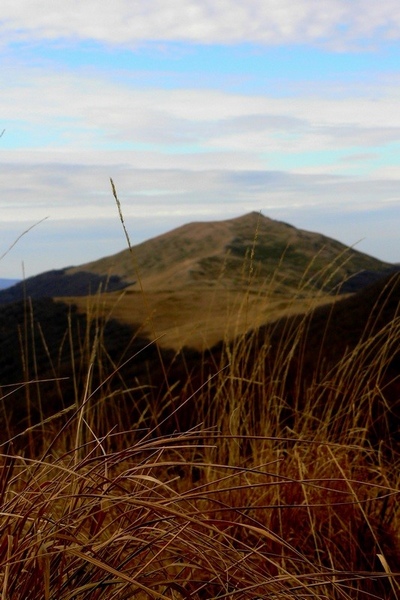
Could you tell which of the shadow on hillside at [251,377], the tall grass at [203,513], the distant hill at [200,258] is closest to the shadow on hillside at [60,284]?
the distant hill at [200,258]

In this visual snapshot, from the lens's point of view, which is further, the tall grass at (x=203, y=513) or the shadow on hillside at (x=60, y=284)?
the shadow on hillside at (x=60, y=284)

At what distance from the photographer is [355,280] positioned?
56688mm

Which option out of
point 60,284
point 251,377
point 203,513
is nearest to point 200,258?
point 60,284

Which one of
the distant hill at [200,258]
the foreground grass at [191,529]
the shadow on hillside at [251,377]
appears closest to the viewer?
the foreground grass at [191,529]

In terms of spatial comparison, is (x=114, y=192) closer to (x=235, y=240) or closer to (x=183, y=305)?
(x=183, y=305)

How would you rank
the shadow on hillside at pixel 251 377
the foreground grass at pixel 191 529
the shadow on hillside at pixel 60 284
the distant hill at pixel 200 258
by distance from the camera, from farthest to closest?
1. the shadow on hillside at pixel 60 284
2. the distant hill at pixel 200 258
3. the shadow on hillside at pixel 251 377
4. the foreground grass at pixel 191 529

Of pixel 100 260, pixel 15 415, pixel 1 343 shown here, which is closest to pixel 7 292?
pixel 100 260

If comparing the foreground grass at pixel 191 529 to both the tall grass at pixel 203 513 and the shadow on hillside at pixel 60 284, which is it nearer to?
the tall grass at pixel 203 513

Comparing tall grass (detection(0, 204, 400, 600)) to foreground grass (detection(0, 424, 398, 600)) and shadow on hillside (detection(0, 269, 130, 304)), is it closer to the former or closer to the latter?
foreground grass (detection(0, 424, 398, 600))

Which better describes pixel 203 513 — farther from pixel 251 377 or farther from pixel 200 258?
pixel 200 258

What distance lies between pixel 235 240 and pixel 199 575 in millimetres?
69513

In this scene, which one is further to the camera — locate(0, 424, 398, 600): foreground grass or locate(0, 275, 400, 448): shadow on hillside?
locate(0, 275, 400, 448): shadow on hillside

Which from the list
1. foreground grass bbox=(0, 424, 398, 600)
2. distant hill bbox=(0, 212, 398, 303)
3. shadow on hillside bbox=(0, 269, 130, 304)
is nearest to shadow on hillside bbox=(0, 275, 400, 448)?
foreground grass bbox=(0, 424, 398, 600)

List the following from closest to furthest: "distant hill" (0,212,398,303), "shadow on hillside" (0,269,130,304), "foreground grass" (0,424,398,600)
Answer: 1. "foreground grass" (0,424,398,600)
2. "distant hill" (0,212,398,303)
3. "shadow on hillside" (0,269,130,304)
